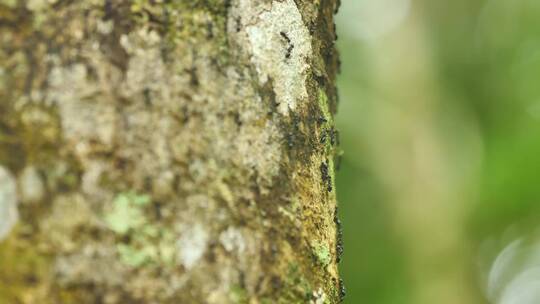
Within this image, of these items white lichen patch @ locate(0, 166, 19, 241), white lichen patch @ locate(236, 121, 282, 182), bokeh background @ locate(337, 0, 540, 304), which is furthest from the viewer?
bokeh background @ locate(337, 0, 540, 304)

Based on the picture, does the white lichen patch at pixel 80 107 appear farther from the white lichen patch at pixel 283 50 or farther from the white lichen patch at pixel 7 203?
the white lichen patch at pixel 283 50

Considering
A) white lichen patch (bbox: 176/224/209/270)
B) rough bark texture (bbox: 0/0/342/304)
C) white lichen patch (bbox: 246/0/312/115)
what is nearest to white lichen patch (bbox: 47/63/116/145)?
rough bark texture (bbox: 0/0/342/304)

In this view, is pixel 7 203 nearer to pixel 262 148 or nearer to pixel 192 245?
pixel 192 245

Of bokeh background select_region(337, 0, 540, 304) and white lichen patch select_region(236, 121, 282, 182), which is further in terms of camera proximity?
bokeh background select_region(337, 0, 540, 304)

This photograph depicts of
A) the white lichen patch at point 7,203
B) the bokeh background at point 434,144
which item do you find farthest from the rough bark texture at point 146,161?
the bokeh background at point 434,144

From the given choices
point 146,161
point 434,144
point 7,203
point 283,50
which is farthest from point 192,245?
point 434,144

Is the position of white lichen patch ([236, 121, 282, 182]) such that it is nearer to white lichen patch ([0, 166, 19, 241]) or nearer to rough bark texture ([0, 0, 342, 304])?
rough bark texture ([0, 0, 342, 304])
